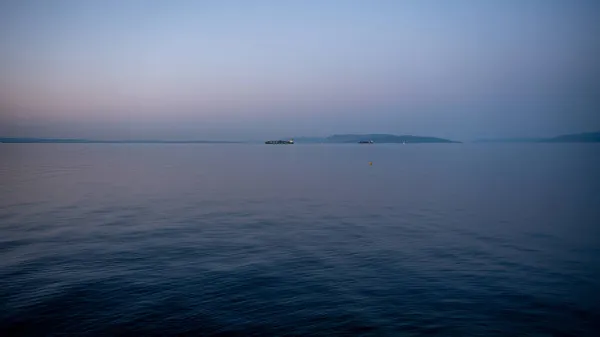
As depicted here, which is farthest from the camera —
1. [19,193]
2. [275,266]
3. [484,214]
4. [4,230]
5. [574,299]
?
[19,193]

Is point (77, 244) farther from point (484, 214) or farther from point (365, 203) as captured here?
point (484, 214)

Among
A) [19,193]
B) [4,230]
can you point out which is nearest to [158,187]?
[19,193]

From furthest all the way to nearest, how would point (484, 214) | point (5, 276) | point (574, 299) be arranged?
point (484, 214) < point (5, 276) < point (574, 299)

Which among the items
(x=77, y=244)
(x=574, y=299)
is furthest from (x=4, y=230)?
(x=574, y=299)

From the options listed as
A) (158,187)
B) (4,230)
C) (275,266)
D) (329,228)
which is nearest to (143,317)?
(275,266)

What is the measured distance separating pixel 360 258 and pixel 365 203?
23.7 m

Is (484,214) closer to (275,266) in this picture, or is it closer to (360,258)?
(360,258)

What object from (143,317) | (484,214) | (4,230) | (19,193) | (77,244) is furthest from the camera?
(19,193)

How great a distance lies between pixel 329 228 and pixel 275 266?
1182 centimetres

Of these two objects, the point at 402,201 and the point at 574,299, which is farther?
the point at 402,201

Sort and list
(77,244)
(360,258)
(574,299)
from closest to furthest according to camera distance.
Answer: (574,299), (360,258), (77,244)

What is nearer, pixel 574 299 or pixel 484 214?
pixel 574 299

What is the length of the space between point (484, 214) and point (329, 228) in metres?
18.6

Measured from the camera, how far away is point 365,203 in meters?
49.3
